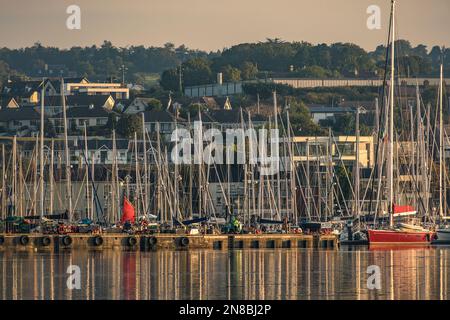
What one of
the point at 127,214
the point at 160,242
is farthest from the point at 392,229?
the point at 127,214

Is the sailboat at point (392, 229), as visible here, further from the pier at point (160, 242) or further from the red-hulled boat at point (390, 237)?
the pier at point (160, 242)

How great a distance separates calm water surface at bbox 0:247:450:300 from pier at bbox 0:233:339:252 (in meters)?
3.13

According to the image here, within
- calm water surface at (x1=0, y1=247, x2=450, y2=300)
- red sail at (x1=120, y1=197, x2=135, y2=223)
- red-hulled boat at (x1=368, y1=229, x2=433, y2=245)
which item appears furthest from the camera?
red sail at (x1=120, y1=197, x2=135, y2=223)

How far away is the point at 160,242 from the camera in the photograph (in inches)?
4003

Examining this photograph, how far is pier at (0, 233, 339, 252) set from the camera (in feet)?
323

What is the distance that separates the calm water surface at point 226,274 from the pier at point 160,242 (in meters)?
3.13

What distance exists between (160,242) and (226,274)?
982 inches

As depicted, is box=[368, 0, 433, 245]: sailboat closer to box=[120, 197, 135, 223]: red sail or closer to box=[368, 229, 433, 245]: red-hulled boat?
box=[368, 229, 433, 245]: red-hulled boat

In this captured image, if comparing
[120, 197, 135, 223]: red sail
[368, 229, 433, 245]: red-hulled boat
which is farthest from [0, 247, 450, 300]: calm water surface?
[120, 197, 135, 223]: red sail
